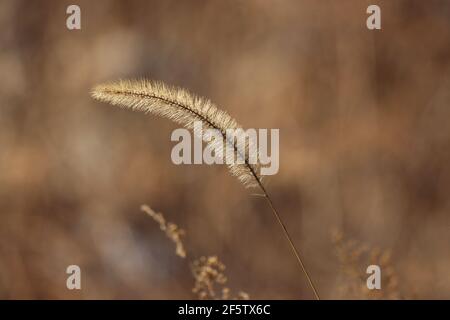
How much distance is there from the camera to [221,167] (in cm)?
179

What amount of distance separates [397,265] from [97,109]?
941 millimetres

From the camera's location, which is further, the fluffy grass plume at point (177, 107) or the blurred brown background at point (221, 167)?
the blurred brown background at point (221, 167)

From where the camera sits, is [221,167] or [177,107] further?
[221,167]

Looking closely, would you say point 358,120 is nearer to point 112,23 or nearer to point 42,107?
point 112,23

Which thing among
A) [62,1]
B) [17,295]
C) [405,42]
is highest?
[62,1]

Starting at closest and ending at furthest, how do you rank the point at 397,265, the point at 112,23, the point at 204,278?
the point at 204,278 → the point at 397,265 → the point at 112,23

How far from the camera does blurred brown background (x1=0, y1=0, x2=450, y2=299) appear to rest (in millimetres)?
1724

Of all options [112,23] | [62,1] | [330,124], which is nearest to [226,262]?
[330,124]

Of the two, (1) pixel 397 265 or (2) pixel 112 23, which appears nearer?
(1) pixel 397 265

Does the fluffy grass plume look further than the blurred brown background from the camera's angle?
No

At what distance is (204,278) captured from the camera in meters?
1.10

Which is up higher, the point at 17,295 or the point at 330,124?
the point at 330,124

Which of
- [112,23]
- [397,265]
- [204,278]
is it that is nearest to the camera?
[204,278]

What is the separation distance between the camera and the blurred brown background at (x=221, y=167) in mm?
1724
